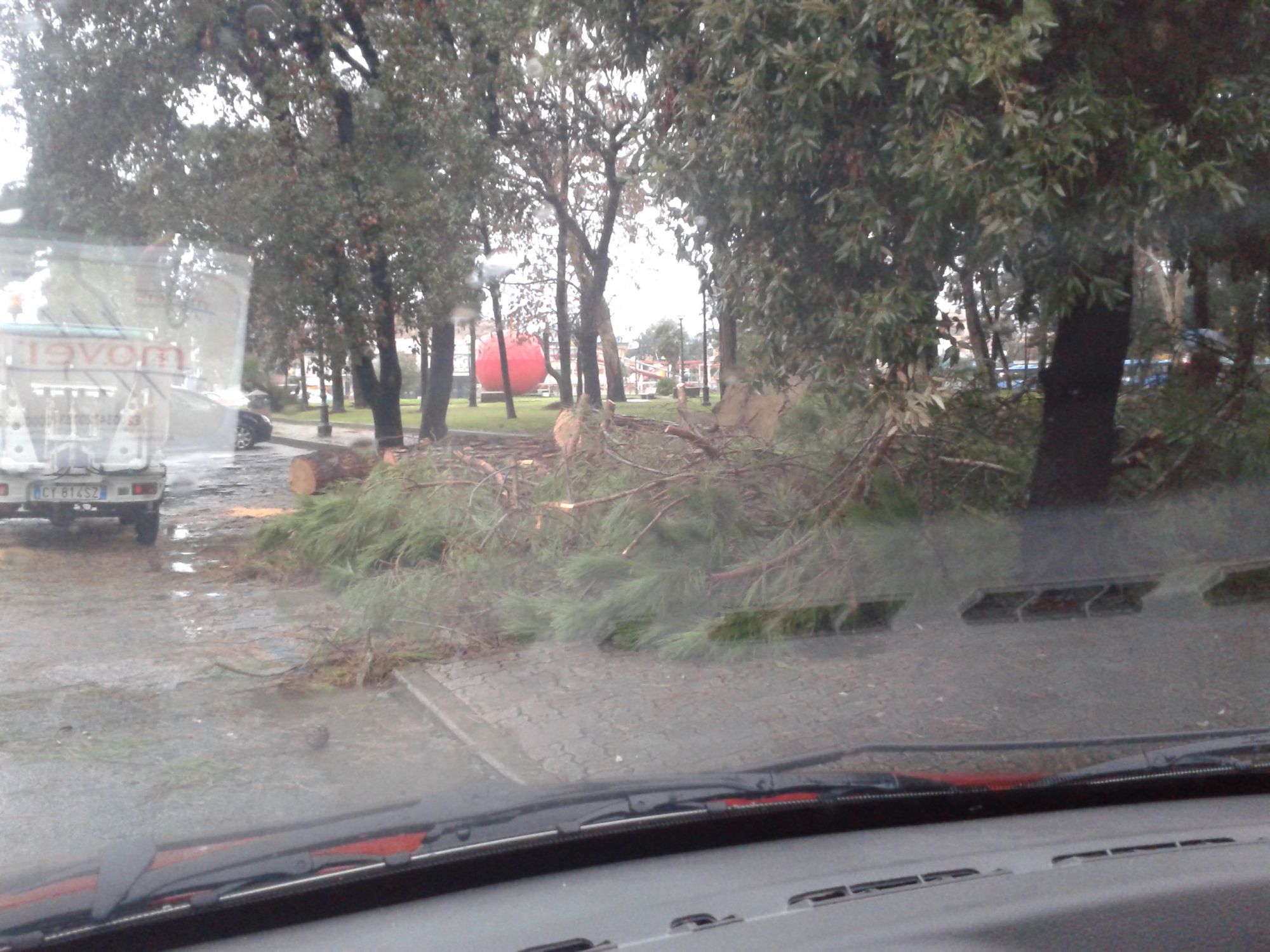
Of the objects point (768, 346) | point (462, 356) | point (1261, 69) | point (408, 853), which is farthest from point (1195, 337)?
point (462, 356)

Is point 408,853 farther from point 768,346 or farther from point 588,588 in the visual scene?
point 588,588

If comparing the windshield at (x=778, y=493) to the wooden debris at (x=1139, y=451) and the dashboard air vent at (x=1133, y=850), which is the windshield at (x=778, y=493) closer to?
the wooden debris at (x=1139, y=451)

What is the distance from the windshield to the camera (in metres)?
6.15

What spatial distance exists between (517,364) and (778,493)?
109 ft

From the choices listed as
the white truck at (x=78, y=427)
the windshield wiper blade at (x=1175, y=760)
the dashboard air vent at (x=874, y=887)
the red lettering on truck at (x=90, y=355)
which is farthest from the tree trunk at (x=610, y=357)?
the dashboard air vent at (x=874, y=887)

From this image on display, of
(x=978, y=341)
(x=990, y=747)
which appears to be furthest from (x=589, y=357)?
(x=990, y=747)

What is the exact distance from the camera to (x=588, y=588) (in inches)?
351

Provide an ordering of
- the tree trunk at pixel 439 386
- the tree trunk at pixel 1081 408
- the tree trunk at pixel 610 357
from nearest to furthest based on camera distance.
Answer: the tree trunk at pixel 1081 408 < the tree trunk at pixel 439 386 < the tree trunk at pixel 610 357

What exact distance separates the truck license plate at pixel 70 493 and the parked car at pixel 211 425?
24.9 ft

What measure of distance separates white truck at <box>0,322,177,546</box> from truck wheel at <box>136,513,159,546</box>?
12 millimetres

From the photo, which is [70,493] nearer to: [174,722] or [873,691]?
[174,722]

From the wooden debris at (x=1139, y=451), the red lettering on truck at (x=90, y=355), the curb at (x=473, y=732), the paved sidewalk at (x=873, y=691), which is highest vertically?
the red lettering on truck at (x=90, y=355)

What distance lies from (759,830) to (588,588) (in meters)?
5.69

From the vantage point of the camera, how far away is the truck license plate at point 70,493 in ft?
43.8
